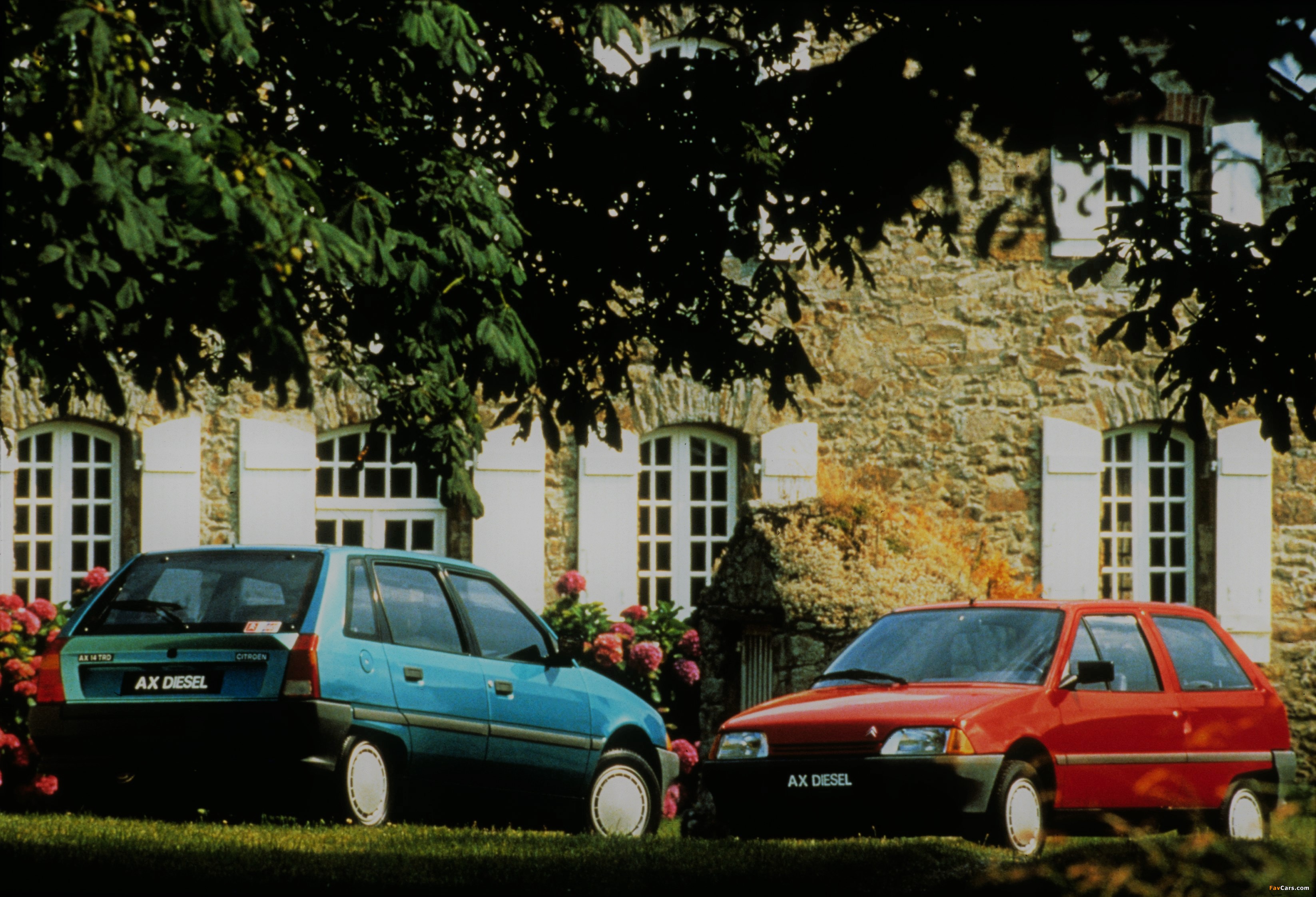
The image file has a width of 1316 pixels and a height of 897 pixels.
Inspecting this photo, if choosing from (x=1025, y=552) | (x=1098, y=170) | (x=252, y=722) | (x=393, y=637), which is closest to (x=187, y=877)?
(x=252, y=722)

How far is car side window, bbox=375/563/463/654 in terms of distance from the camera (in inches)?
325

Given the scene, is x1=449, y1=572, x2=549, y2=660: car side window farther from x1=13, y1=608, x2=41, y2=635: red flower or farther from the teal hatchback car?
x1=13, y1=608, x2=41, y2=635: red flower

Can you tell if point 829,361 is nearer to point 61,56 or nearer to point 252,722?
point 252,722

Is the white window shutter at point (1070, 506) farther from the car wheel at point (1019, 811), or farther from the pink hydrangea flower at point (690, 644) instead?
the car wheel at point (1019, 811)

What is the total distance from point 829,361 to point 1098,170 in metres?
7.19

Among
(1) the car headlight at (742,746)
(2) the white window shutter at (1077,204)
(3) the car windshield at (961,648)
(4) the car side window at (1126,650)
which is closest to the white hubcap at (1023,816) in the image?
(3) the car windshield at (961,648)

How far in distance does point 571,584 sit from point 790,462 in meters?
2.29

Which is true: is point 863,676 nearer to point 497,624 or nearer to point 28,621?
point 497,624

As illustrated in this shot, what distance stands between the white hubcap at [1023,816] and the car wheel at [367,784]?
9.77ft

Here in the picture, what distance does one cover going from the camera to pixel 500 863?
6.82 metres

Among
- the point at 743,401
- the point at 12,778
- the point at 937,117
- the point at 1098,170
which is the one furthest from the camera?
the point at 743,401

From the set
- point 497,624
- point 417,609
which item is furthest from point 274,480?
point 417,609

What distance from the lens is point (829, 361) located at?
1433cm

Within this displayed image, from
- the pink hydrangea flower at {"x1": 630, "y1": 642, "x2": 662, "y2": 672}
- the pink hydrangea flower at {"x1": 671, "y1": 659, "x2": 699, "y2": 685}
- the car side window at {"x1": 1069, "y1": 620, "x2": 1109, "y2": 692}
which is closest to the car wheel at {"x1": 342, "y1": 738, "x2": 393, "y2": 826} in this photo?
the car side window at {"x1": 1069, "y1": 620, "x2": 1109, "y2": 692}
